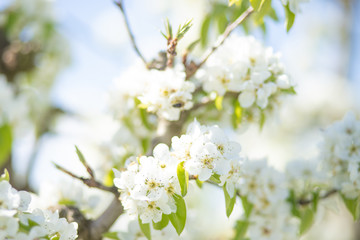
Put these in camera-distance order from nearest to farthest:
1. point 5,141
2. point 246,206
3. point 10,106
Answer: point 246,206, point 5,141, point 10,106

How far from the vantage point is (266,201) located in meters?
1.62

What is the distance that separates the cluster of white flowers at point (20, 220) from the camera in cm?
89

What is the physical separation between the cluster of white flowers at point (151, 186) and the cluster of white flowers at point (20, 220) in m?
0.20

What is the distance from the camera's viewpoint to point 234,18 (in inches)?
62.0

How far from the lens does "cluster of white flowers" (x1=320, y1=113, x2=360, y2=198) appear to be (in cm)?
147

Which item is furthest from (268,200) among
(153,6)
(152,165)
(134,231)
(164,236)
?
(153,6)

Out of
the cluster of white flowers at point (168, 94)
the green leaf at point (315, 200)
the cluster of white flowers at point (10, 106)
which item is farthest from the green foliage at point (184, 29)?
the cluster of white flowers at point (10, 106)

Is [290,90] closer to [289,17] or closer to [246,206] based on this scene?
[289,17]

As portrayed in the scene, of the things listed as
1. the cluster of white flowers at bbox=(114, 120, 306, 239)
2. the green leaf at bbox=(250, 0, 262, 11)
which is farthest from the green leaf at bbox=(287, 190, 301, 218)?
the green leaf at bbox=(250, 0, 262, 11)

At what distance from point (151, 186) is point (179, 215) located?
0.13 meters

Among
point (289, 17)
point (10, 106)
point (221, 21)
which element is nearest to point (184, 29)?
point (289, 17)

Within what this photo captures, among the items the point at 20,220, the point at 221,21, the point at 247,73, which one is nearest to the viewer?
the point at 20,220

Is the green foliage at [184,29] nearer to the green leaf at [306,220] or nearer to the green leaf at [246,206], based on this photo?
the green leaf at [246,206]

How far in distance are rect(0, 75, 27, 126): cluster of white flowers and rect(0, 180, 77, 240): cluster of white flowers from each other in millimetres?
1316
